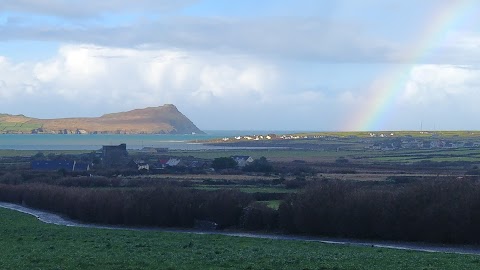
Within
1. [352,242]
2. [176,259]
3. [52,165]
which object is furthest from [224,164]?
[176,259]

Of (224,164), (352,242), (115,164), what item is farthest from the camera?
(115,164)

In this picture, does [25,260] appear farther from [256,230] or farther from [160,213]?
[160,213]

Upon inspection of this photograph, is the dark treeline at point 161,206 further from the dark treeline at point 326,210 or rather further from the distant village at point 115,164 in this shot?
the distant village at point 115,164

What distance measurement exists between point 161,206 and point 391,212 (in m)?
14.1

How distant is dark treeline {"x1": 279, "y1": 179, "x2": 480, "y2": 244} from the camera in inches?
1276

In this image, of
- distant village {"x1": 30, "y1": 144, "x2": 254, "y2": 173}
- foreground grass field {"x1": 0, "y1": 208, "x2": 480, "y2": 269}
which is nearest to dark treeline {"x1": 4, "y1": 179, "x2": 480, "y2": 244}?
foreground grass field {"x1": 0, "y1": 208, "x2": 480, "y2": 269}

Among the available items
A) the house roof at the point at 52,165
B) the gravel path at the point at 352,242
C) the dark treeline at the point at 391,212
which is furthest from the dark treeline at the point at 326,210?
the house roof at the point at 52,165

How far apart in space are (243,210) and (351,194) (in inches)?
263

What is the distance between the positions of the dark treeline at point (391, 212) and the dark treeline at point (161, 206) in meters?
4.09

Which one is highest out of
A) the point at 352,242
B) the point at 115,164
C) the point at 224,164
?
the point at 224,164

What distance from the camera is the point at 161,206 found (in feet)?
137

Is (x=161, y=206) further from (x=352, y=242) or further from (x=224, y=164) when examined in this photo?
(x=224, y=164)

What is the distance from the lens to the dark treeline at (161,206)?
4053 centimetres

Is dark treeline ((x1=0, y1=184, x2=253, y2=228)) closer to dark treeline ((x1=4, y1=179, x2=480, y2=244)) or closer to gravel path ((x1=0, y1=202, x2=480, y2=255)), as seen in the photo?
dark treeline ((x1=4, y1=179, x2=480, y2=244))
